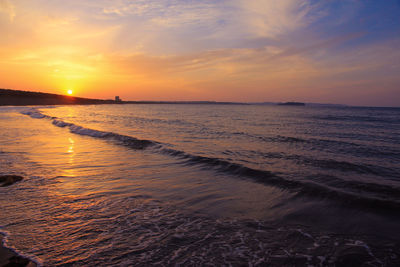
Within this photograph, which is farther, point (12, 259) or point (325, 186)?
point (325, 186)

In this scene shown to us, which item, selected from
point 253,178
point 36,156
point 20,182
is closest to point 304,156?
point 253,178

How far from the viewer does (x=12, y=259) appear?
3432 millimetres

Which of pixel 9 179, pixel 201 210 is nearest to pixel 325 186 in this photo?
pixel 201 210

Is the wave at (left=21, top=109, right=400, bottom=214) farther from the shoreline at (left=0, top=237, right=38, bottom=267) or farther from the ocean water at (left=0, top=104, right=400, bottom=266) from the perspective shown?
the shoreline at (left=0, top=237, right=38, bottom=267)

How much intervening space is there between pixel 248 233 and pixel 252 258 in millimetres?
766

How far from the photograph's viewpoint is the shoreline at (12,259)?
3324 mm

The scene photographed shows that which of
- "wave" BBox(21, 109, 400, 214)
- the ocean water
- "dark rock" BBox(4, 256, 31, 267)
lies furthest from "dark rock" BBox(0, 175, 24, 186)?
"wave" BBox(21, 109, 400, 214)

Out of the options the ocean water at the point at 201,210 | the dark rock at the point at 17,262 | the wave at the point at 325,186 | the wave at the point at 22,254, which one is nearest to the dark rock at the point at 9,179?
the ocean water at the point at 201,210

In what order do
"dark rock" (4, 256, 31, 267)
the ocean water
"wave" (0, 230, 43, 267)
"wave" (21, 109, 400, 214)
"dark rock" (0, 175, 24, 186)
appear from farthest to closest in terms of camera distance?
"dark rock" (0, 175, 24, 186)
"wave" (21, 109, 400, 214)
the ocean water
"wave" (0, 230, 43, 267)
"dark rock" (4, 256, 31, 267)

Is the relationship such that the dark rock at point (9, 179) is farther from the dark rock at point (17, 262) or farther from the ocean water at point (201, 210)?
the dark rock at point (17, 262)

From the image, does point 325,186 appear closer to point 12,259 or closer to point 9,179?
point 12,259

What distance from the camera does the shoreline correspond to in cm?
332

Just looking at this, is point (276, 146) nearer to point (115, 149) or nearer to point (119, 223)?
point (115, 149)

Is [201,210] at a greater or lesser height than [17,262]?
lesser
